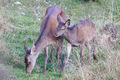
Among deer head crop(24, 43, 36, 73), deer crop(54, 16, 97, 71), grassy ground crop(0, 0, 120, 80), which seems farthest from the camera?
deer crop(54, 16, 97, 71)

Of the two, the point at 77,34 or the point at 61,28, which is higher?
the point at 61,28

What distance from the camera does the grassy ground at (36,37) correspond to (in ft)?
19.4

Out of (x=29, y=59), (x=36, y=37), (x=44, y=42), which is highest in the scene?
(x=44, y=42)

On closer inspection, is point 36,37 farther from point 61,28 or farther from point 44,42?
point 61,28

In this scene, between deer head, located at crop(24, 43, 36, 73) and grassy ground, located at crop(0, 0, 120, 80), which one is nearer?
grassy ground, located at crop(0, 0, 120, 80)

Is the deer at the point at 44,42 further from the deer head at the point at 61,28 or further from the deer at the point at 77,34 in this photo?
the deer head at the point at 61,28

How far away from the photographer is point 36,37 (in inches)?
388

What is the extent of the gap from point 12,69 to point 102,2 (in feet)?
26.3

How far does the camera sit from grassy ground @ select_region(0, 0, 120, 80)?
591 cm

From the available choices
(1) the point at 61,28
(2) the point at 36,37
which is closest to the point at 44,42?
(1) the point at 61,28

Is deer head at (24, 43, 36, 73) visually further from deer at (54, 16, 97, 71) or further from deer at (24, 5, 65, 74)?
deer at (54, 16, 97, 71)

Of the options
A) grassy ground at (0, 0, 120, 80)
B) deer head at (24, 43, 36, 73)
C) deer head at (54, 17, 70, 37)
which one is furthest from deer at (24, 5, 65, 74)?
deer head at (54, 17, 70, 37)

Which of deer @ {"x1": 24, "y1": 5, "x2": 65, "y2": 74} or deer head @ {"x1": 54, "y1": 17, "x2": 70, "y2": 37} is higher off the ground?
deer head @ {"x1": 54, "y1": 17, "x2": 70, "y2": 37}

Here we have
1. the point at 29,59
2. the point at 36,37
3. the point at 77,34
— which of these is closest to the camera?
the point at 29,59
